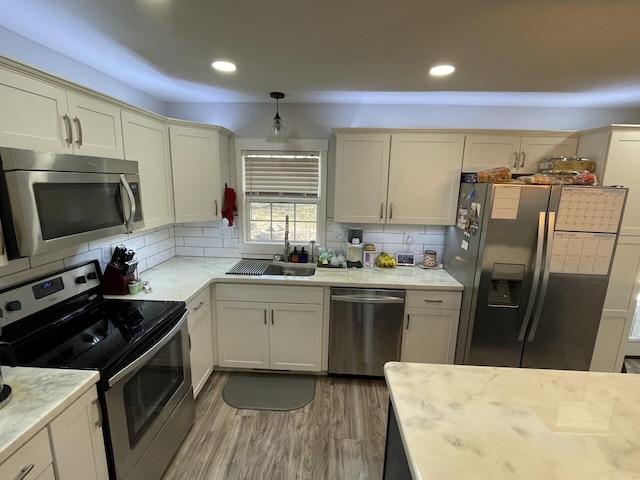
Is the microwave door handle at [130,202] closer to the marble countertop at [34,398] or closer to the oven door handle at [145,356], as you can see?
the oven door handle at [145,356]

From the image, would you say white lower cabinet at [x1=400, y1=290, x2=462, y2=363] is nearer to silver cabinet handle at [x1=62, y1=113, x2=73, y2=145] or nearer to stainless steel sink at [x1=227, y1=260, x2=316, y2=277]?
stainless steel sink at [x1=227, y1=260, x2=316, y2=277]

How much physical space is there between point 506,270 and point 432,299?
569mm

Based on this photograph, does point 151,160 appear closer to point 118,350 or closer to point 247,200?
point 247,200

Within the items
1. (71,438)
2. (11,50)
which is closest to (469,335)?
(71,438)

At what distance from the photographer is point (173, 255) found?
304cm

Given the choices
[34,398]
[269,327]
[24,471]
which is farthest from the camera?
[269,327]

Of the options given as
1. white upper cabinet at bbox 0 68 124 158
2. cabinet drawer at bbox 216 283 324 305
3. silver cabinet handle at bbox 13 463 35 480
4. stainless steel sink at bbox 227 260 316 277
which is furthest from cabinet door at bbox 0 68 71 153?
stainless steel sink at bbox 227 260 316 277

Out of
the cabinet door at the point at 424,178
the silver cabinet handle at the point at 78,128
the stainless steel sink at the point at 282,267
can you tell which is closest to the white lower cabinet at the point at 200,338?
the stainless steel sink at the point at 282,267

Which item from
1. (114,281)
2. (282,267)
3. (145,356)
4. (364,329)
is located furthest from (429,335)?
(114,281)

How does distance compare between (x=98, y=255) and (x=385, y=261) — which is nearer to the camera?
(x=98, y=255)

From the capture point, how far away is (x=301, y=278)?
2.46 metres

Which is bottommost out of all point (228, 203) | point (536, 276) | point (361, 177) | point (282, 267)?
point (282, 267)

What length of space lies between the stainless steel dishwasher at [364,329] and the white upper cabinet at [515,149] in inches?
51.0

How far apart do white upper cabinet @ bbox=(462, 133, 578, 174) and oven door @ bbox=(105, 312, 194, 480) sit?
8.26ft
